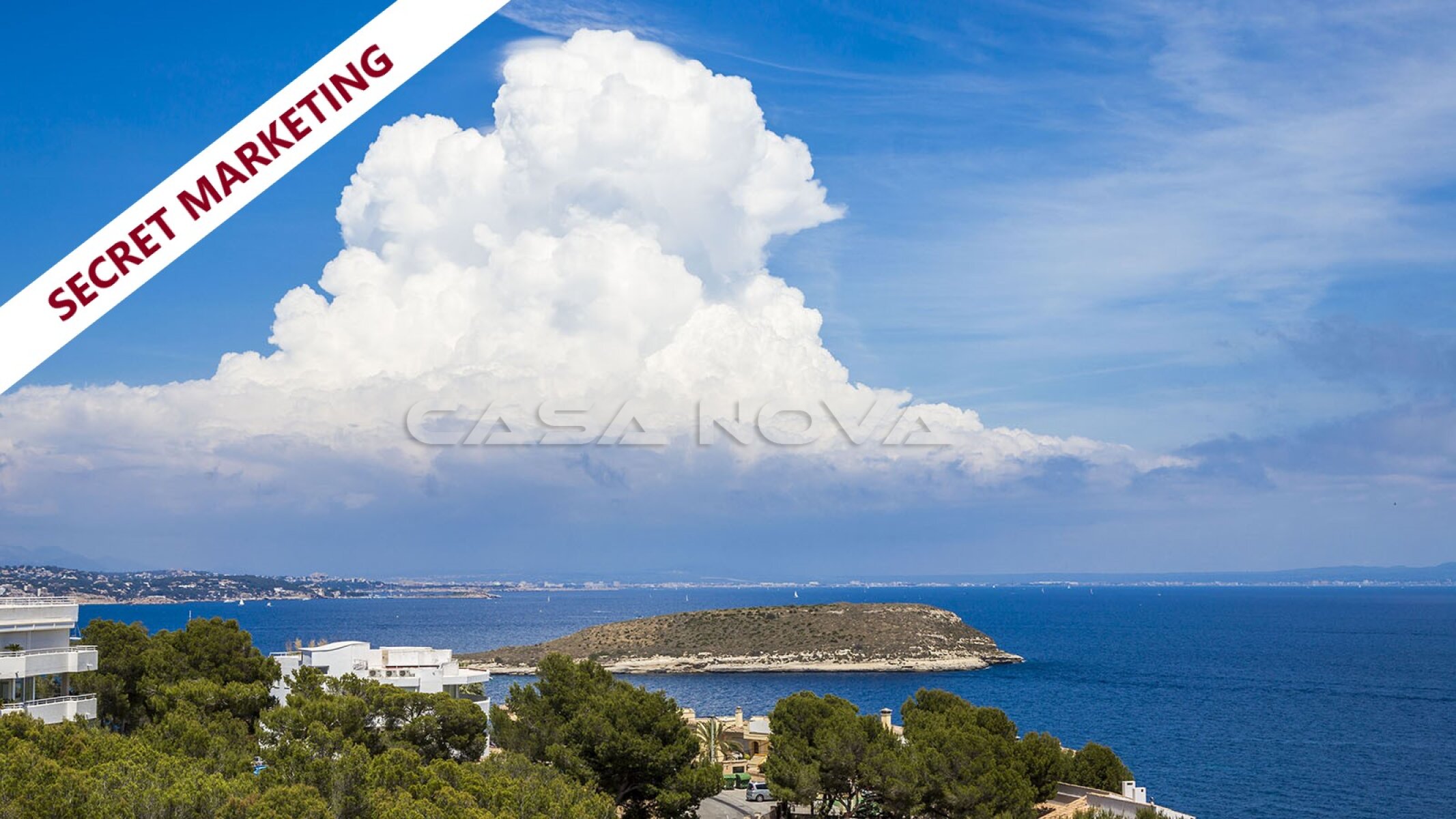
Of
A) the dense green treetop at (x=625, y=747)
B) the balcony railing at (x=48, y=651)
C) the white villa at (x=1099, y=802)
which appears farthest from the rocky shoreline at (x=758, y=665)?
the dense green treetop at (x=625, y=747)

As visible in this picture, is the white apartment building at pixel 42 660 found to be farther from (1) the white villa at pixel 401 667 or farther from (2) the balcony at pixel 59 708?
(1) the white villa at pixel 401 667

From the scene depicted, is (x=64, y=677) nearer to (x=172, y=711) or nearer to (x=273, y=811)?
(x=172, y=711)

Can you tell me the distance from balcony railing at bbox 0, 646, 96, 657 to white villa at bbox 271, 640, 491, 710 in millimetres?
9171

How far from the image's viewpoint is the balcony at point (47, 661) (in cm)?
3319

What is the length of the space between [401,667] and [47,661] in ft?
48.6

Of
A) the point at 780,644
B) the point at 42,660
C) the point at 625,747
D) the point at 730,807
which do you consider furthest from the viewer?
the point at 780,644

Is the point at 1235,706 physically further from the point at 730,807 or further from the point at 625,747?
the point at 625,747

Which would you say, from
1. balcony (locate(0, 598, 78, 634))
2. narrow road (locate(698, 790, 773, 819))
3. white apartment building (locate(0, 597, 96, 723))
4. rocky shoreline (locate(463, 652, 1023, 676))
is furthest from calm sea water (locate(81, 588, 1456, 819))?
balcony (locate(0, 598, 78, 634))

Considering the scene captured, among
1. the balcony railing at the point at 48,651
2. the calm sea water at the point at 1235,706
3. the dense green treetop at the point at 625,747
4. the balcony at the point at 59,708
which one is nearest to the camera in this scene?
the balcony at the point at 59,708

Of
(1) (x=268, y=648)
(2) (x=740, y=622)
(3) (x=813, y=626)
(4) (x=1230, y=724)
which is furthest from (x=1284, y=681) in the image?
(1) (x=268, y=648)

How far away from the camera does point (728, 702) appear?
101m

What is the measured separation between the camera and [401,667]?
47.4m

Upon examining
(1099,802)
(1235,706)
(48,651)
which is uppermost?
(48,651)

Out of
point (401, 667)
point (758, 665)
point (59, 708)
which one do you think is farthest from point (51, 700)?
point (758, 665)
